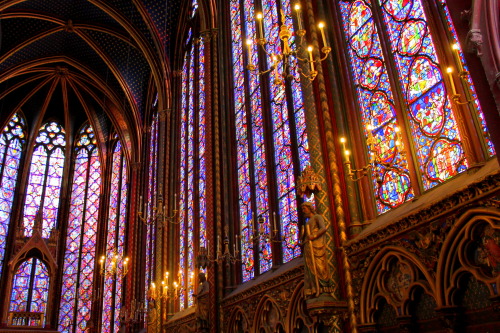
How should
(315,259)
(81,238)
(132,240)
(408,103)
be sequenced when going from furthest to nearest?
(81,238) → (132,240) → (315,259) → (408,103)

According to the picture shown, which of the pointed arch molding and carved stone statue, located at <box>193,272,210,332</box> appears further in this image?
carved stone statue, located at <box>193,272,210,332</box>

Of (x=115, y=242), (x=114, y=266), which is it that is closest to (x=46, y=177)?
(x=115, y=242)

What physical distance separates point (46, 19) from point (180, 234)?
11515mm

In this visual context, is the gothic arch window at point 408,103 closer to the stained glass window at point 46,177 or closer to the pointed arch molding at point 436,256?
the pointed arch molding at point 436,256

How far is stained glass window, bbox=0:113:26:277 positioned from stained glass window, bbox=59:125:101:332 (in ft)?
9.39

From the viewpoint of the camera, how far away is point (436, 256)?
20.7 ft

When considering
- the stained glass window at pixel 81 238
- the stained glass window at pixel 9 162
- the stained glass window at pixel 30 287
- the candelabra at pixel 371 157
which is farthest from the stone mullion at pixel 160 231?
the stained glass window at pixel 9 162

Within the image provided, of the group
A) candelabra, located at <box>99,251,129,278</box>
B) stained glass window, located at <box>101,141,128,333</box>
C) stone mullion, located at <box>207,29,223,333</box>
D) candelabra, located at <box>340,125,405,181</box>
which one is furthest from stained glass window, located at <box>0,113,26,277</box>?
candelabra, located at <box>340,125,405,181</box>

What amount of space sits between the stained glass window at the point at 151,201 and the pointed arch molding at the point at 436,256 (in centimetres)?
1236

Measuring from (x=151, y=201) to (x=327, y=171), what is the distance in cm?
1341

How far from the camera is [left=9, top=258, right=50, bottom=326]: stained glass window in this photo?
2327 centimetres

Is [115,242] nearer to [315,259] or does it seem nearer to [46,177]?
[46,177]

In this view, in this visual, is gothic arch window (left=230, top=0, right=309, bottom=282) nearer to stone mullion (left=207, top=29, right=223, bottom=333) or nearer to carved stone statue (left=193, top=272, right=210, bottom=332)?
stone mullion (left=207, top=29, right=223, bottom=333)

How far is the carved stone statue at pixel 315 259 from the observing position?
7766 millimetres
